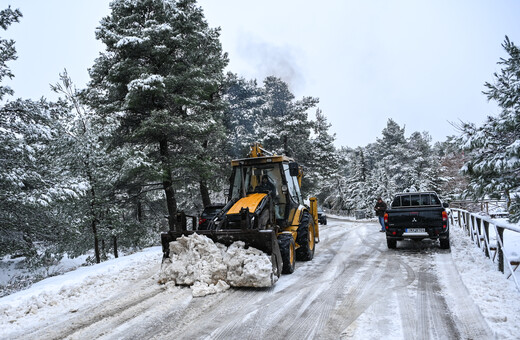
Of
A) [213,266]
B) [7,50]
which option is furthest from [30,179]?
[213,266]

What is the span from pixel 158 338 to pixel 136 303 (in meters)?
1.53

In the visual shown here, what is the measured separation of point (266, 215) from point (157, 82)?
7.29 meters

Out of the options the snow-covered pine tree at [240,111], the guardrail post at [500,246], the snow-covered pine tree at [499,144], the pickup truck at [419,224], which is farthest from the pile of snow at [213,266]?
the snow-covered pine tree at [240,111]

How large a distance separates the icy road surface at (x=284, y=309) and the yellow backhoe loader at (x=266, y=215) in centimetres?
77

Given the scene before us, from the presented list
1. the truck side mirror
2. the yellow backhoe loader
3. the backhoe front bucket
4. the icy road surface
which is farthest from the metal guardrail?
the truck side mirror

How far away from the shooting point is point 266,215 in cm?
741

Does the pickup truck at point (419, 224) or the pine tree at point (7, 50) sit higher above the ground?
the pine tree at point (7, 50)

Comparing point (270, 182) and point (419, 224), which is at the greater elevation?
point (270, 182)

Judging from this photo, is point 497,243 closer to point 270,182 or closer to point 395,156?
point 270,182

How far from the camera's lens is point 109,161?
453 inches

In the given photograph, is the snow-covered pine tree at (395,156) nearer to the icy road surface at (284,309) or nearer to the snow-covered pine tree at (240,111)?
the snow-covered pine tree at (240,111)

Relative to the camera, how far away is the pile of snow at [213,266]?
573 cm

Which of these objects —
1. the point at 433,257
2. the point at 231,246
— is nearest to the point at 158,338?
the point at 231,246

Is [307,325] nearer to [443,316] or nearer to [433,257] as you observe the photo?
[443,316]
